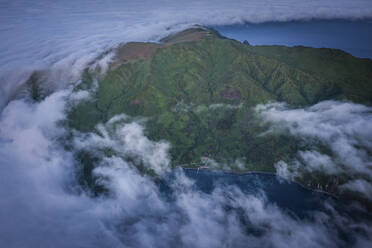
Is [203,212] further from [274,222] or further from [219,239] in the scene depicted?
[274,222]

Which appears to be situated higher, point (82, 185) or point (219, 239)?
point (82, 185)

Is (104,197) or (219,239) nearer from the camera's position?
(219,239)

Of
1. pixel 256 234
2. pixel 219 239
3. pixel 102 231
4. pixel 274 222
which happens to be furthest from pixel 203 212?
pixel 102 231

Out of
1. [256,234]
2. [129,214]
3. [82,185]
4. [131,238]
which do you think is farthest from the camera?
[82,185]

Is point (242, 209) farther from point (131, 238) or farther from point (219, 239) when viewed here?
point (131, 238)

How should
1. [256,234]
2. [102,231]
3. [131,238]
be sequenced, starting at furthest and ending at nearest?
[256,234] < [131,238] < [102,231]

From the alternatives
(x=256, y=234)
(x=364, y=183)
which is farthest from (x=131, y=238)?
(x=364, y=183)

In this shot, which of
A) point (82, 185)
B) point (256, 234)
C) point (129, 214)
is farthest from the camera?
point (82, 185)

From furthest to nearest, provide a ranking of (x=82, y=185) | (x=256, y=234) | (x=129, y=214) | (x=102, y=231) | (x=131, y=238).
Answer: (x=82, y=185)
(x=129, y=214)
(x=256, y=234)
(x=131, y=238)
(x=102, y=231)

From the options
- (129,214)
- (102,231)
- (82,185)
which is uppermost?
(102,231)
